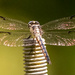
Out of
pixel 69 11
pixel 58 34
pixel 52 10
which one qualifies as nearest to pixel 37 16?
pixel 52 10

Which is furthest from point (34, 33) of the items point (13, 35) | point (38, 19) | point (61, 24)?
point (38, 19)

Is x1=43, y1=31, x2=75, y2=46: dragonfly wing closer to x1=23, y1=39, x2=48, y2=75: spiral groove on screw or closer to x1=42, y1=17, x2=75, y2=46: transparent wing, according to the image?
x1=42, y1=17, x2=75, y2=46: transparent wing

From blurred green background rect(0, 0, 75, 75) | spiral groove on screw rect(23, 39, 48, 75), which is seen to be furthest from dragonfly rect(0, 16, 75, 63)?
A: blurred green background rect(0, 0, 75, 75)

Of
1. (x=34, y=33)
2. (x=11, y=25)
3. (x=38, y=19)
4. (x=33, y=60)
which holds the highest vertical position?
(x=38, y=19)

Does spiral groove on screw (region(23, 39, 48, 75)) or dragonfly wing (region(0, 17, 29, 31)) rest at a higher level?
dragonfly wing (region(0, 17, 29, 31))

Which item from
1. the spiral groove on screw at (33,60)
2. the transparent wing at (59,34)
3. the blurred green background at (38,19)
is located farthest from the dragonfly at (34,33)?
the blurred green background at (38,19)

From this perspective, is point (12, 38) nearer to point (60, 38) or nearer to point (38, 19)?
point (60, 38)

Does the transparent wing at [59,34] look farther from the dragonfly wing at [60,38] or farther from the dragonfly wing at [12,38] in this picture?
the dragonfly wing at [12,38]
